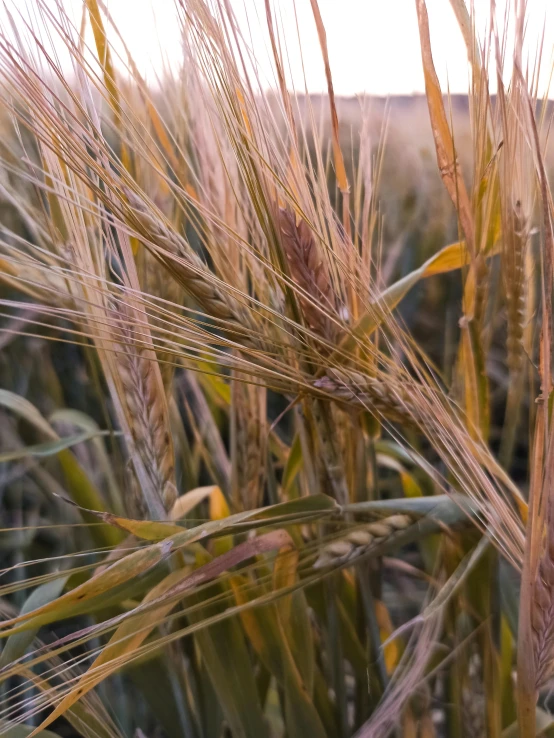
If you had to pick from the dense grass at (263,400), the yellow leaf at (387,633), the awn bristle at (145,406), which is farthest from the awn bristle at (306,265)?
the yellow leaf at (387,633)

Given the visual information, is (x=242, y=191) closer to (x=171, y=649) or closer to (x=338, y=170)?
(x=338, y=170)

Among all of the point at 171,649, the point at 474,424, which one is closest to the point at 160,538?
the point at 171,649

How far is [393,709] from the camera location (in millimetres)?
365

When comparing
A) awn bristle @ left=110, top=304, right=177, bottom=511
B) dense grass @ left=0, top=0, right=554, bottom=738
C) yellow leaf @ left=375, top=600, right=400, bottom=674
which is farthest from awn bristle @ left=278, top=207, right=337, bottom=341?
yellow leaf @ left=375, top=600, right=400, bottom=674

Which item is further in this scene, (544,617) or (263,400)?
(263,400)

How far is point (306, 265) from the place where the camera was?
339 mm

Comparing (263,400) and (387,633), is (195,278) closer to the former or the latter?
(263,400)

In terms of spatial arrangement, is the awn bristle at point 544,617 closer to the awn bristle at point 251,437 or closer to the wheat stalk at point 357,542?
the wheat stalk at point 357,542

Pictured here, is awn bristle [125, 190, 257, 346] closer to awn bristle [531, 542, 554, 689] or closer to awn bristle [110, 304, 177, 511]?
awn bristle [110, 304, 177, 511]

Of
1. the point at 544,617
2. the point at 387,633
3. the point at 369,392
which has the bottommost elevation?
the point at 387,633

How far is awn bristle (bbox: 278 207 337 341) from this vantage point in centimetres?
33

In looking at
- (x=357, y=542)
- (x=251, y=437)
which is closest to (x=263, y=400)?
(x=251, y=437)

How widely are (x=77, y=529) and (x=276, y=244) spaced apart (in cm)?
32

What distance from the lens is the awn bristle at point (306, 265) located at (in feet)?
1.10
